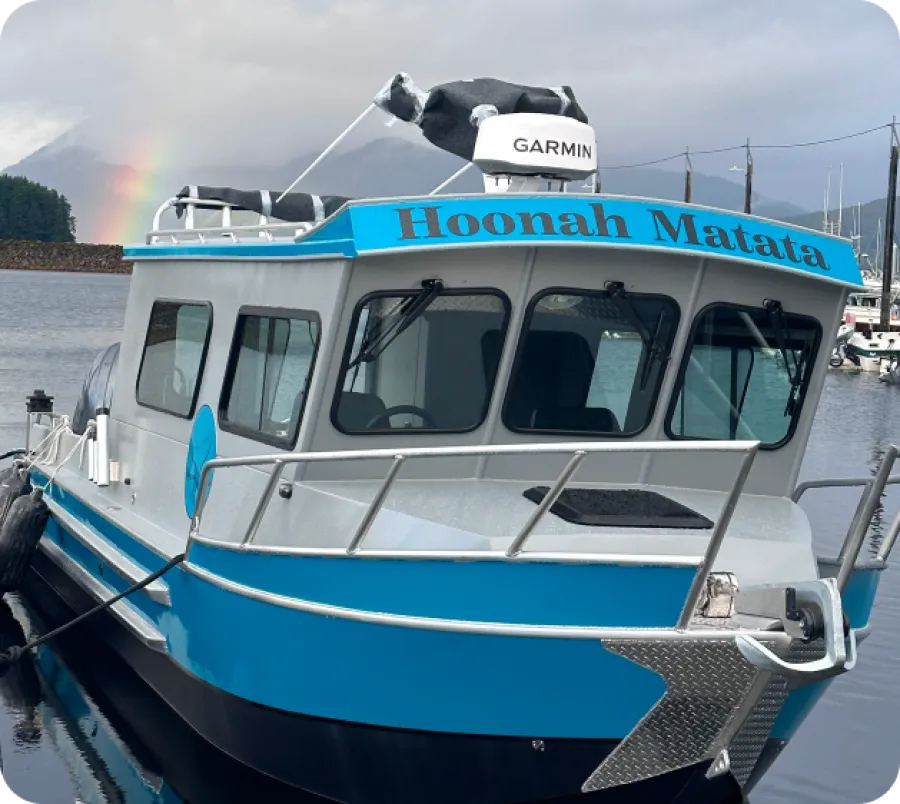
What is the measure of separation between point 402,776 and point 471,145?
372cm

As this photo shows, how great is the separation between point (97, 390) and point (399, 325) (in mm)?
A: 4029

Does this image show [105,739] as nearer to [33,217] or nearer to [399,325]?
[399,325]

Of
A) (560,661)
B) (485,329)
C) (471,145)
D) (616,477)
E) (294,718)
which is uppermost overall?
(471,145)

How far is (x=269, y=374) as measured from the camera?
6.68 m

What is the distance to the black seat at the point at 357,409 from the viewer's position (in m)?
6.20

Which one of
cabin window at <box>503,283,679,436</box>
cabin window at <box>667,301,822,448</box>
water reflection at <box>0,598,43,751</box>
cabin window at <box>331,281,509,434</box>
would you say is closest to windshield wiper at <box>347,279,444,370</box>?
cabin window at <box>331,281,509,434</box>

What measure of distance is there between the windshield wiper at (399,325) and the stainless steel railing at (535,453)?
59cm

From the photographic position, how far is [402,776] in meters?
5.73

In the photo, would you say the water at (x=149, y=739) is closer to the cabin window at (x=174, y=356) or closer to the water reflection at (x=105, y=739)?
the water reflection at (x=105, y=739)

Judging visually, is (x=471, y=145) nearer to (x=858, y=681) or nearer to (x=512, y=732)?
(x=512, y=732)

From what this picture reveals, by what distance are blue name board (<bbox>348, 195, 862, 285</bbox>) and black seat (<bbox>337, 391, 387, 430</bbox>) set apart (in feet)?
2.45

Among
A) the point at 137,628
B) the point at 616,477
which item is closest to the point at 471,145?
the point at 616,477

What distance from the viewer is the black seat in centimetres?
620

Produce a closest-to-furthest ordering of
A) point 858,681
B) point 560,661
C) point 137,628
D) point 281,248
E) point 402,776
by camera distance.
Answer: point 560,661 < point 402,776 < point 281,248 < point 137,628 < point 858,681
